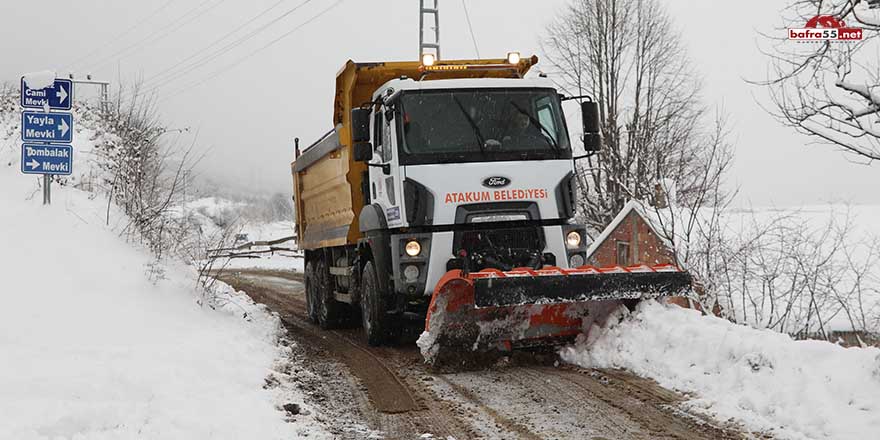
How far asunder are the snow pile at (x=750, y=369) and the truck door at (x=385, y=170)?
2.36m

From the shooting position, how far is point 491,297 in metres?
6.44

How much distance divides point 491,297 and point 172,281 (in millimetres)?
3976

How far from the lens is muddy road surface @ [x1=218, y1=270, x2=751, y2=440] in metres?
4.89

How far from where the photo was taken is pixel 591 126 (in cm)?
819

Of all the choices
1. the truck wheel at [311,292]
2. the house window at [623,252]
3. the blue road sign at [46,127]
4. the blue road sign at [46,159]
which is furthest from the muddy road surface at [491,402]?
the house window at [623,252]

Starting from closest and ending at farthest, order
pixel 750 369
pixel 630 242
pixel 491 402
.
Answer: pixel 750 369
pixel 491 402
pixel 630 242

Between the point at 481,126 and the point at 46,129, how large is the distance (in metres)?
5.17

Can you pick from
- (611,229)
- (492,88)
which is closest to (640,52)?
(611,229)

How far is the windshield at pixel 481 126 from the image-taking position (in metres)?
7.75

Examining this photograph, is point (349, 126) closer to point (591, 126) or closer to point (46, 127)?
point (591, 126)

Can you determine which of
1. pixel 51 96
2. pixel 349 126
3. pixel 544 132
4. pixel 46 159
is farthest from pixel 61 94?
pixel 544 132

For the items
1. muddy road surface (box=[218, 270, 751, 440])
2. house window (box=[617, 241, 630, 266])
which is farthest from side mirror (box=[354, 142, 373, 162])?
house window (box=[617, 241, 630, 266])

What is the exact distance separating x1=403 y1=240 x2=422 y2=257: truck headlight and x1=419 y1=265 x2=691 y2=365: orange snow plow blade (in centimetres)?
77

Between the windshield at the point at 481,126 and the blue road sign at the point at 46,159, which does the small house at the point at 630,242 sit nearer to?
the windshield at the point at 481,126
